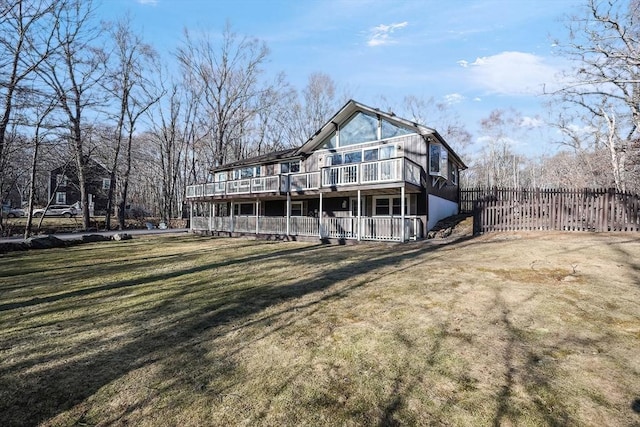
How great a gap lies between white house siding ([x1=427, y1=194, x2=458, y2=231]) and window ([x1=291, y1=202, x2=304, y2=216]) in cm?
871

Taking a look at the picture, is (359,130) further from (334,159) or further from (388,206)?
(388,206)

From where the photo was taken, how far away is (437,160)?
17.7 metres

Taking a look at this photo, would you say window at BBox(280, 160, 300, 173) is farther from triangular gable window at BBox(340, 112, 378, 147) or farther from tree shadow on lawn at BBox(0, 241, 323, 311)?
tree shadow on lawn at BBox(0, 241, 323, 311)

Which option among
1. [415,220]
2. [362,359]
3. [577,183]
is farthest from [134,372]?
[577,183]

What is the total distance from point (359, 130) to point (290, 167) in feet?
19.8

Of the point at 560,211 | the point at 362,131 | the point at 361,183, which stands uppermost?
the point at 362,131

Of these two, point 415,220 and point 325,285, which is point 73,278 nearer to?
point 325,285

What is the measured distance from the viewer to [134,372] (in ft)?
12.0

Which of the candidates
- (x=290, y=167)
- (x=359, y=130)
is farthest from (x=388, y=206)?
(x=290, y=167)

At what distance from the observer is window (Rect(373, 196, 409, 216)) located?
56.6 feet

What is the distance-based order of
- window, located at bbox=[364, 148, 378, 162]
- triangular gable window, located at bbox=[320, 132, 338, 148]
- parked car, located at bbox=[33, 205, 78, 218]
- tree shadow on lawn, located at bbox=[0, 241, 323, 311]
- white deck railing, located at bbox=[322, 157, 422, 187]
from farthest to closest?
parked car, located at bbox=[33, 205, 78, 218] → triangular gable window, located at bbox=[320, 132, 338, 148] → window, located at bbox=[364, 148, 378, 162] → white deck railing, located at bbox=[322, 157, 422, 187] → tree shadow on lawn, located at bbox=[0, 241, 323, 311]

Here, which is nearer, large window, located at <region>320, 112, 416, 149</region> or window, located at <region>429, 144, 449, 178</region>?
window, located at <region>429, 144, 449, 178</region>

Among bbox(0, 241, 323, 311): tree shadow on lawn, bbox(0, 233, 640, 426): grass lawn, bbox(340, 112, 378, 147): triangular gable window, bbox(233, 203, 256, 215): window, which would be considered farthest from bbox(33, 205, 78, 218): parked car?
bbox(0, 233, 640, 426): grass lawn

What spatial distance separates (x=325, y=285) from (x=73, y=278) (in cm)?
717
